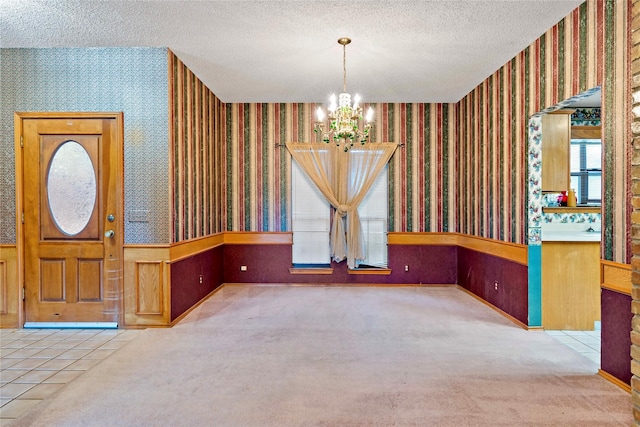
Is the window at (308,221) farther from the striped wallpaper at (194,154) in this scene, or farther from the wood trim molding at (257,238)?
the striped wallpaper at (194,154)

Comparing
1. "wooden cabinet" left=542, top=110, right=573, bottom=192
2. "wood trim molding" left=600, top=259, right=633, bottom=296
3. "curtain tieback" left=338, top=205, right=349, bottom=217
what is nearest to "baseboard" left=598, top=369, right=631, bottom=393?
"wood trim molding" left=600, top=259, right=633, bottom=296

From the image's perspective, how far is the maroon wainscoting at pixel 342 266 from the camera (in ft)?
19.4

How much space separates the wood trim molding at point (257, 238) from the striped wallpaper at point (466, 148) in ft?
0.31

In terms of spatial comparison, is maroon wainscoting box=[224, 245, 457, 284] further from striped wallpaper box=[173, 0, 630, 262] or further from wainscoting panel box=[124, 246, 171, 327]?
wainscoting panel box=[124, 246, 171, 327]

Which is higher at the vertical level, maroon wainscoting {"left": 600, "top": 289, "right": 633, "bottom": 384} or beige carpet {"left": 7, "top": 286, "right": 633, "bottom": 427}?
maroon wainscoting {"left": 600, "top": 289, "right": 633, "bottom": 384}

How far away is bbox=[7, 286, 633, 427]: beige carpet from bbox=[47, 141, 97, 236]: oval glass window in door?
1.44 m

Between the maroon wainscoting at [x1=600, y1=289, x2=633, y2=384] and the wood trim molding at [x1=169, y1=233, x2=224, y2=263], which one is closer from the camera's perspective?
the maroon wainscoting at [x1=600, y1=289, x2=633, y2=384]

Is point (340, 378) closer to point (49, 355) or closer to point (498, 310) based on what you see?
point (49, 355)

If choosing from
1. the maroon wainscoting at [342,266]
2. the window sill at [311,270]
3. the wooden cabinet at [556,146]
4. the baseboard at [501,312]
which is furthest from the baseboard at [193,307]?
the wooden cabinet at [556,146]

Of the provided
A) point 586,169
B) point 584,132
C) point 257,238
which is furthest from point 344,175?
point 586,169

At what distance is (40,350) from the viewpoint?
128 inches

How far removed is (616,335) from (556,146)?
6.70 ft

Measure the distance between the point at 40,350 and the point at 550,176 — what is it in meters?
5.28

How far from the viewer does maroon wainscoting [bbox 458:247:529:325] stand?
395cm
